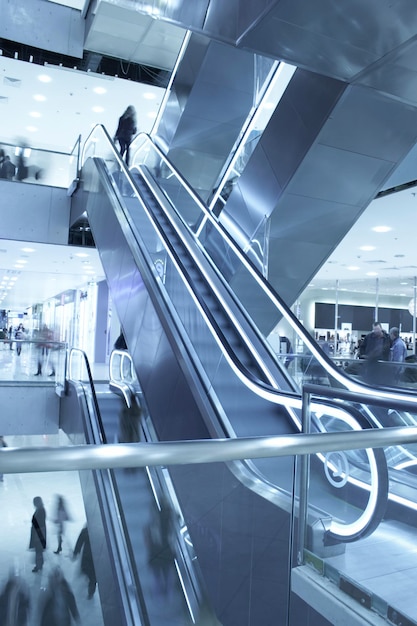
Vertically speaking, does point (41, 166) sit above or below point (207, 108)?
below

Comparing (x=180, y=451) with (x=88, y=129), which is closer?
(x=180, y=451)

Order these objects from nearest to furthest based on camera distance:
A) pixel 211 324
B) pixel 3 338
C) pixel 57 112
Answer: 1. pixel 211 324
2. pixel 57 112
3. pixel 3 338

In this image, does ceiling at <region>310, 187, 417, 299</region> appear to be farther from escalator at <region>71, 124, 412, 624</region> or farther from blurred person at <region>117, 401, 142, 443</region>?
blurred person at <region>117, 401, 142, 443</region>

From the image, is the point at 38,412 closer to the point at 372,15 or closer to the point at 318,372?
the point at 318,372

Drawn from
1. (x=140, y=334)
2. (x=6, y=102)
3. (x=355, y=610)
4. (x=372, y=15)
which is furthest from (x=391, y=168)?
(x=6, y=102)

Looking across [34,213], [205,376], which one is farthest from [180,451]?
[34,213]

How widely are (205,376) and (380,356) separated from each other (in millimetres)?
5189

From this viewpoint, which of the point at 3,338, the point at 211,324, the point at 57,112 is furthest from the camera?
the point at 3,338

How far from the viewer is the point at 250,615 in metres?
2.03

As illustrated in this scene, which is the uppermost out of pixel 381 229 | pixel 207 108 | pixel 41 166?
pixel 207 108

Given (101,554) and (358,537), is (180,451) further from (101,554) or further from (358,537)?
(358,537)

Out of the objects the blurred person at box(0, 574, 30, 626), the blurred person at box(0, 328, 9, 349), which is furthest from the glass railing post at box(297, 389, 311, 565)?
the blurred person at box(0, 328, 9, 349)

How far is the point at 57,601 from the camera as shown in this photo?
5.22ft

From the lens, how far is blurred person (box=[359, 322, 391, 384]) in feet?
29.8
